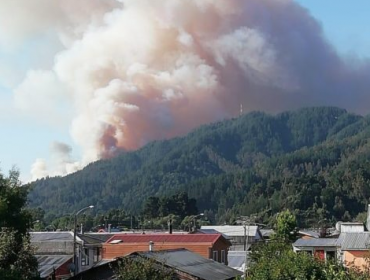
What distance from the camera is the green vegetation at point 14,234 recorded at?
3312 cm

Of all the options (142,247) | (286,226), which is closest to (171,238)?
(142,247)

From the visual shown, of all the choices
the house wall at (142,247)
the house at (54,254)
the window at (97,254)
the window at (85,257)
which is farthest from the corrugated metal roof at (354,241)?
the window at (97,254)

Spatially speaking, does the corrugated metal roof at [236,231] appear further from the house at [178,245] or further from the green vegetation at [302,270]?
the green vegetation at [302,270]

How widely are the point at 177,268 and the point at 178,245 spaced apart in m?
27.4

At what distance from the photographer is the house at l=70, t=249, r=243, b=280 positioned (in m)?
35.5

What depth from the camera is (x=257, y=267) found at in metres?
29.0

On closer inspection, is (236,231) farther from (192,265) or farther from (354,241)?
(192,265)

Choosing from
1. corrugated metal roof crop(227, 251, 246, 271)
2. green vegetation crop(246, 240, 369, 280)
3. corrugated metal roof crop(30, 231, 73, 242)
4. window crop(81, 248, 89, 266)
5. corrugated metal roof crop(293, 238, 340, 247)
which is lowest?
corrugated metal roof crop(227, 251, 246, 271)

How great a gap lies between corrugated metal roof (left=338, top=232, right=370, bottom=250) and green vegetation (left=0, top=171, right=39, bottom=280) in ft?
66.1

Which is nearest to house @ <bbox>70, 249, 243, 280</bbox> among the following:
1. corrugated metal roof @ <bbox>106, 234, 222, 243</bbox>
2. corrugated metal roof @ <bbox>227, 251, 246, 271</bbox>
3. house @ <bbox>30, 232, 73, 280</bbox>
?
house @ <bbox>30, 232, 73, 280</bbox>

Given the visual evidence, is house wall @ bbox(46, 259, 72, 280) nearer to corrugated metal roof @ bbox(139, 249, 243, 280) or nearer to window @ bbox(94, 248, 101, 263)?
corrugated metal roof @ bbox(139, 249, 243, 280)

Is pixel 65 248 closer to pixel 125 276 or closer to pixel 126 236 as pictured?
pixel 126 236

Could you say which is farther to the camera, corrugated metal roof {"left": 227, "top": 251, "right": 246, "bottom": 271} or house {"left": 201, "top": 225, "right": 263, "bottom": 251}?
house {"left": 201, "top": 225, "right": 263, "bottom": 251}

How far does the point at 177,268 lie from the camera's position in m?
36.9
